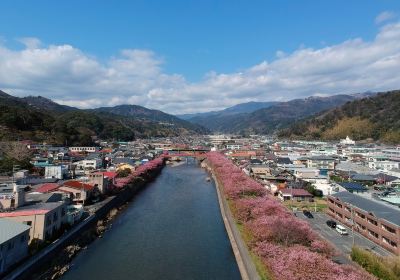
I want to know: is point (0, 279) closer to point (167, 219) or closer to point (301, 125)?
point (167, 219)

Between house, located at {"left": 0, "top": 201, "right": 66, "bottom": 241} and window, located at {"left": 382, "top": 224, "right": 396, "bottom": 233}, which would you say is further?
window, located at {"left": 382, "top": 224, "right": 396, "bottom": 233}

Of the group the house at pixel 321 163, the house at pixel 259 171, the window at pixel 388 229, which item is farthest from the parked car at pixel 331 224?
the house at pixel 321 163

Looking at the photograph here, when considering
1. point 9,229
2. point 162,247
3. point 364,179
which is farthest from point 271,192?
point 9,229

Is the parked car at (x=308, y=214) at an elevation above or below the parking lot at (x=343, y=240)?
above

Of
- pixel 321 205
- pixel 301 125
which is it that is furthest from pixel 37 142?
pixel 301 125

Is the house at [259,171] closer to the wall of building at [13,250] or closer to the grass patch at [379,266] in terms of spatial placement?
the grass patch at [379,266]

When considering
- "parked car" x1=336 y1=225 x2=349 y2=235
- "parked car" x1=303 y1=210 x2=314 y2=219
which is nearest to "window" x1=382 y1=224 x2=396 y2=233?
"parked car" x1=336 y1=225 x2=349 y2=235

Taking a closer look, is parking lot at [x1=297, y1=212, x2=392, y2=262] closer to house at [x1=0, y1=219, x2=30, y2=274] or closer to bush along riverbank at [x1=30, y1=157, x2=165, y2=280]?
bush along riverbank at [x1=30, y1=157, x2=165, y2=280]
